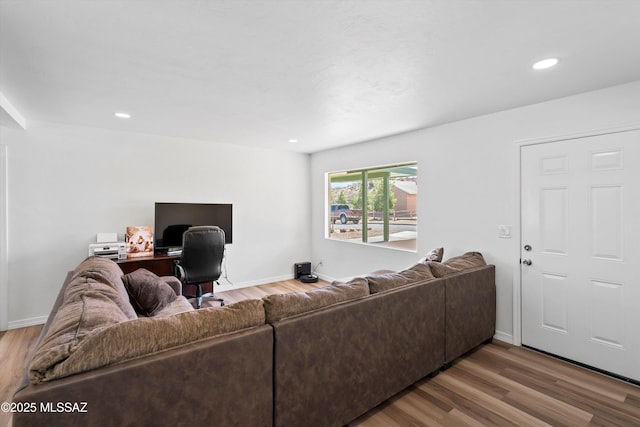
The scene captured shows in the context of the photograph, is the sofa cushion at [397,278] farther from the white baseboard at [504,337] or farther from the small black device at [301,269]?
the small black device at [301,269]

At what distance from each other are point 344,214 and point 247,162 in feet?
6.28

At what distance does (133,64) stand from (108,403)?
206 centimetres

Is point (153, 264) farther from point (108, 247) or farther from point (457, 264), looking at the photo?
point (457, 264)

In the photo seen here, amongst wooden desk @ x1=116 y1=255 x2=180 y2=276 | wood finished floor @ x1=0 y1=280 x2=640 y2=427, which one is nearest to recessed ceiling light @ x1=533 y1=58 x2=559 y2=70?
wood finished floor @ x1=0 y1=280 x2=640 y2=427

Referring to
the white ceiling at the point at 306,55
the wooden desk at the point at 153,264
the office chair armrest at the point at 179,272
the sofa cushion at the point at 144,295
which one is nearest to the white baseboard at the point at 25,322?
the wooden desk at the point at 153,264

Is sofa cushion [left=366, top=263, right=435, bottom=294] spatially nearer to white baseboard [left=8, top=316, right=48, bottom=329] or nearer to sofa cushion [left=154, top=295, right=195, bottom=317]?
sofa cushion [left=154, top=295, right=195, bottom=317]

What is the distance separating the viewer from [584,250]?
265cm

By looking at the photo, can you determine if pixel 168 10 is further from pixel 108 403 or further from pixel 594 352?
pixel 594 352

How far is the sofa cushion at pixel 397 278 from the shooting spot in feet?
6.91

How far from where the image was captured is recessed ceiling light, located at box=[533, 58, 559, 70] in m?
2.04


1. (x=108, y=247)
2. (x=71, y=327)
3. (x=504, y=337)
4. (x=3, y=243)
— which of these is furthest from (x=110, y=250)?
(x=504, y=337)

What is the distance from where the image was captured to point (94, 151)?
3.86m

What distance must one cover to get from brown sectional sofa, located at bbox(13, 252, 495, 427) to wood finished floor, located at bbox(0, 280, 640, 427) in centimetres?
13

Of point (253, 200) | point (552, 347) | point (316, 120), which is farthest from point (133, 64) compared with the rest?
point (552, 347)
